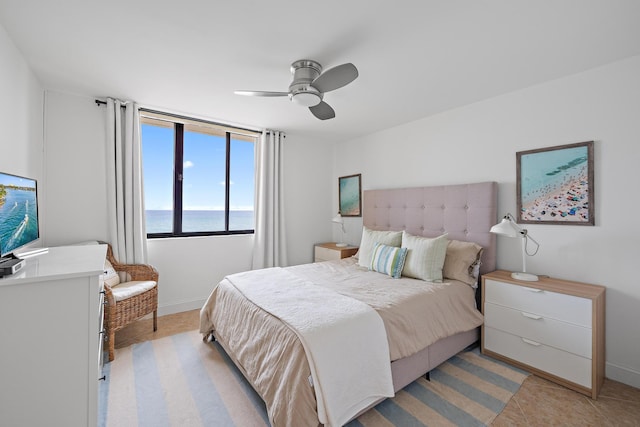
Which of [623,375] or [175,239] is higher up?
[175,239]

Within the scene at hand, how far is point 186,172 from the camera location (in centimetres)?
346

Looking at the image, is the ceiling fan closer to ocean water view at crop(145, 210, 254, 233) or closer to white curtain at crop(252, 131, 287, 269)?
white curtain at crop(252, 131, 287, 269)

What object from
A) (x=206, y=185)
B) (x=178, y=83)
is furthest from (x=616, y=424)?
(x=206, y=185)

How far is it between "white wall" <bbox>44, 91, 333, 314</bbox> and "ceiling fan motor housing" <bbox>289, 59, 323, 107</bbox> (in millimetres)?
2125

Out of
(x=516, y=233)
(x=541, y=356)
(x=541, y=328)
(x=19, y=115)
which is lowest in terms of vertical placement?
(x=541, y=356)

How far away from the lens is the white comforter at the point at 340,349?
1406 millimetres

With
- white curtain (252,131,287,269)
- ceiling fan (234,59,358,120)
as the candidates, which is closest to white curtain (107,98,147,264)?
white curtain (252,131,287,269)

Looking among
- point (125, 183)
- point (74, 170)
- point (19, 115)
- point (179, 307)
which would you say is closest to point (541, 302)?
point (179, 307)

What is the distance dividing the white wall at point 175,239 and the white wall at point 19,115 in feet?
0.56

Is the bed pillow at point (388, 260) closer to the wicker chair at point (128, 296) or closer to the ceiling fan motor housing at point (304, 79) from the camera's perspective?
the ceiling fan motor housing at point (304, 79)

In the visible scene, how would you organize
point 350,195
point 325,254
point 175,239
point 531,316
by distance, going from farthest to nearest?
point 350,195, point 325,254, point 175,239, point 531,316

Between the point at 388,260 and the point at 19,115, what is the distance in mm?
3311

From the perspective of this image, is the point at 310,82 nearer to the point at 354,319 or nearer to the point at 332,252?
the point at 354,319

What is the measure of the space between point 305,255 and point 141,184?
2503mm
